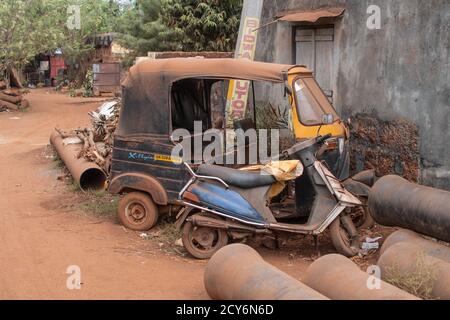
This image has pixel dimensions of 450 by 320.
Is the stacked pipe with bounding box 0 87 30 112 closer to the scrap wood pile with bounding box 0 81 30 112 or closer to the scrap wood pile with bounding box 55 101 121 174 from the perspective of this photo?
the scrap wood pile with bounding box 0 81 30 112

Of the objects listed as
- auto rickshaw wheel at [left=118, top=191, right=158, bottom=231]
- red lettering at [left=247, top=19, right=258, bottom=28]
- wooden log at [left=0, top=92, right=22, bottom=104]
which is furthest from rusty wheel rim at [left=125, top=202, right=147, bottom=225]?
wooden log at [left=0, top=92, right=22, bottom=104]

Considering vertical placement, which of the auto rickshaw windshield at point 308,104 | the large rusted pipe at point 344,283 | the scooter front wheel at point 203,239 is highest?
the auto rickshaw windshield at point 308,104

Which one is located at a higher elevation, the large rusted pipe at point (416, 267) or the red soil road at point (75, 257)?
the large rusted pipe at point (416, 267)

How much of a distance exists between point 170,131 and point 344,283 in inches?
144

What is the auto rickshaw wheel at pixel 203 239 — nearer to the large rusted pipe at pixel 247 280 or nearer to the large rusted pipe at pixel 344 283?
the large rusted pipe at pixel 247 280

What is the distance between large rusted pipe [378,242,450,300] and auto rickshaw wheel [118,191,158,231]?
340 cm

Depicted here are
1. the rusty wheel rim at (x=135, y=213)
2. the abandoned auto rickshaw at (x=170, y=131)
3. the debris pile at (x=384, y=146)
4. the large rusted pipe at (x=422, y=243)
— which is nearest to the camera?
the large rusted pipe at (x=422, y=243)

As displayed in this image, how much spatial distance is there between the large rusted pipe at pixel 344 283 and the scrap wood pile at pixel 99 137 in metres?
6.26

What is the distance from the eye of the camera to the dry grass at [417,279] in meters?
5.10

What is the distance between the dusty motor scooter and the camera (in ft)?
22.5

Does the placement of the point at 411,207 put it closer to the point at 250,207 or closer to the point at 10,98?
the point at 250,207

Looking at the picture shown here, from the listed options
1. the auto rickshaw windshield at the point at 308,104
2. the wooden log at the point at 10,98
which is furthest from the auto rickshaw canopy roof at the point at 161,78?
the wooden log at the point at 10,98

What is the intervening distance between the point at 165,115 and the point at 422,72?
3.45m
